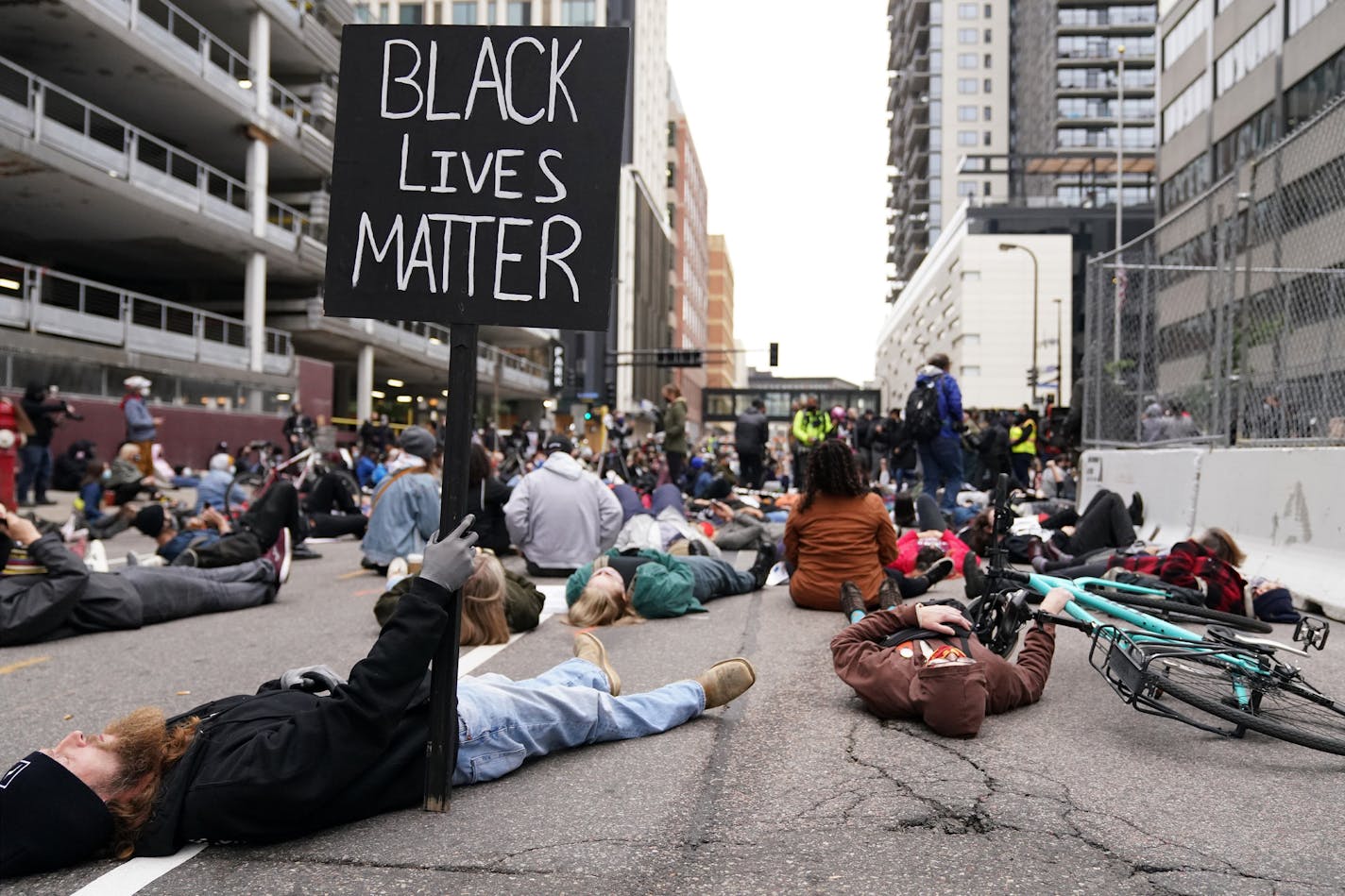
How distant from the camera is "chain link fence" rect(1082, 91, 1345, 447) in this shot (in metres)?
8.34

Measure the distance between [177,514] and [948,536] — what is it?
938 cm

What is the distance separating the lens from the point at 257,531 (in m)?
9.18

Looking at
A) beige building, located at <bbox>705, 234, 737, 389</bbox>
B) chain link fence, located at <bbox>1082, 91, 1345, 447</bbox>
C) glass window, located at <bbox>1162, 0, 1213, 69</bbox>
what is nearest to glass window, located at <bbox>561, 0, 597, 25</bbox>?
glass window, located at <bbox>1162, 0, 1213, 69</bbox>

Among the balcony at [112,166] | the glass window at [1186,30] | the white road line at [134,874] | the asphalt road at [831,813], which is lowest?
the white road line at [134,874]

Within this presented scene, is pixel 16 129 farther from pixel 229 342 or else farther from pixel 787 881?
pixel 787 881

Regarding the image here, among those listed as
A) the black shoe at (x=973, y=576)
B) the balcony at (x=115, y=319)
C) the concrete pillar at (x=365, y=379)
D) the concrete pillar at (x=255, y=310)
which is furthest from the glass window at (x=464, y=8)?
the black shoe at (x=973, y=576)

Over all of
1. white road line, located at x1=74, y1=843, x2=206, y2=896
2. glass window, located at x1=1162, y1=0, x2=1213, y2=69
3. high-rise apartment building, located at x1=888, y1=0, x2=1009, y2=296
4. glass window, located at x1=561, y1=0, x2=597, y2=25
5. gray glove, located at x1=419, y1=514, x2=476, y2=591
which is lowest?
white road line, located at x1=74, y1=843, x2=206, y2=896

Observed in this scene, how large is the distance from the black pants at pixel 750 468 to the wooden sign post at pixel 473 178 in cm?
1735

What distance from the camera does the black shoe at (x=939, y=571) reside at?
8.61m

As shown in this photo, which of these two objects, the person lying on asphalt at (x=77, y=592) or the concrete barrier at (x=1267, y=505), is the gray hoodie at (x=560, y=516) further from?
the concrete barrier at (x=1267, y=505)

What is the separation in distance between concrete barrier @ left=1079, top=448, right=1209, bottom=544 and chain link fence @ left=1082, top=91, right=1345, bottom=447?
184 mm

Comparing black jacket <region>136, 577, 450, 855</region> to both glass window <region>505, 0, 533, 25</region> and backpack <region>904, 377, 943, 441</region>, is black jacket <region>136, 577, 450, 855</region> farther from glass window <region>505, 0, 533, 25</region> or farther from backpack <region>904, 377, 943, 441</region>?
glass window <region>505, 0, 533, 25</region>

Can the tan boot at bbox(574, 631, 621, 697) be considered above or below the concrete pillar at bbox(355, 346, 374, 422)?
below

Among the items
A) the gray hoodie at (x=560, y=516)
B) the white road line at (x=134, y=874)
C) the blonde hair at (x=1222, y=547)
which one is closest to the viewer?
the white road line at (x=134, y=874)
